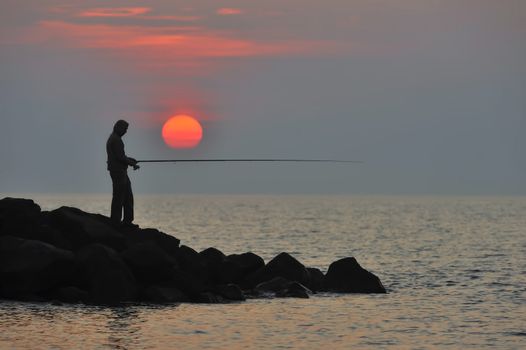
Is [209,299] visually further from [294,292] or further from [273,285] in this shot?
[273,285]

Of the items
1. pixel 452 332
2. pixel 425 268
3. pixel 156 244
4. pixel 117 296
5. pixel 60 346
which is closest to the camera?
pixel 60 346

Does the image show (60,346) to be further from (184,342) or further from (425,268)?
(425,268)

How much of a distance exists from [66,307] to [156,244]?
11.1ft

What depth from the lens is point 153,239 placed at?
25953 millimetres

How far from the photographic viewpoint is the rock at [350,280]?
27.9 meters

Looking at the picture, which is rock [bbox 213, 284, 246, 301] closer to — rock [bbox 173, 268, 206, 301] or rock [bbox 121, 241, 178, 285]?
rock [bbox 173, 268, 206, 301]

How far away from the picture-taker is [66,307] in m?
22.2

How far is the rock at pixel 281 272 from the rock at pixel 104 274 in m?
5.37

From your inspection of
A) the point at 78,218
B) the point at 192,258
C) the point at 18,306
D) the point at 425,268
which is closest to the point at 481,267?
the point at 425,268

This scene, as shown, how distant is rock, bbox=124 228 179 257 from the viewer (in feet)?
82.8

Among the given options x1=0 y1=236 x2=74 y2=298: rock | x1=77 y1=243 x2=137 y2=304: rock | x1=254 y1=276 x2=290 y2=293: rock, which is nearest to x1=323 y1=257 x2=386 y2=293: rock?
x1=254 y1=276 x2=290 y2=293: rock

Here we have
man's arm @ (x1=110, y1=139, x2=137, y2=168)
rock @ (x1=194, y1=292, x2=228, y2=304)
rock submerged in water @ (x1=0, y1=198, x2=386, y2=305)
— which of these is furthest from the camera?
rock @ (x1=194, y1=292, x2=228, y2=304)

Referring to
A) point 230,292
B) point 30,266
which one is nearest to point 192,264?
point 230,292

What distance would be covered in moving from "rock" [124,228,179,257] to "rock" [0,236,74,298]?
2456mm
